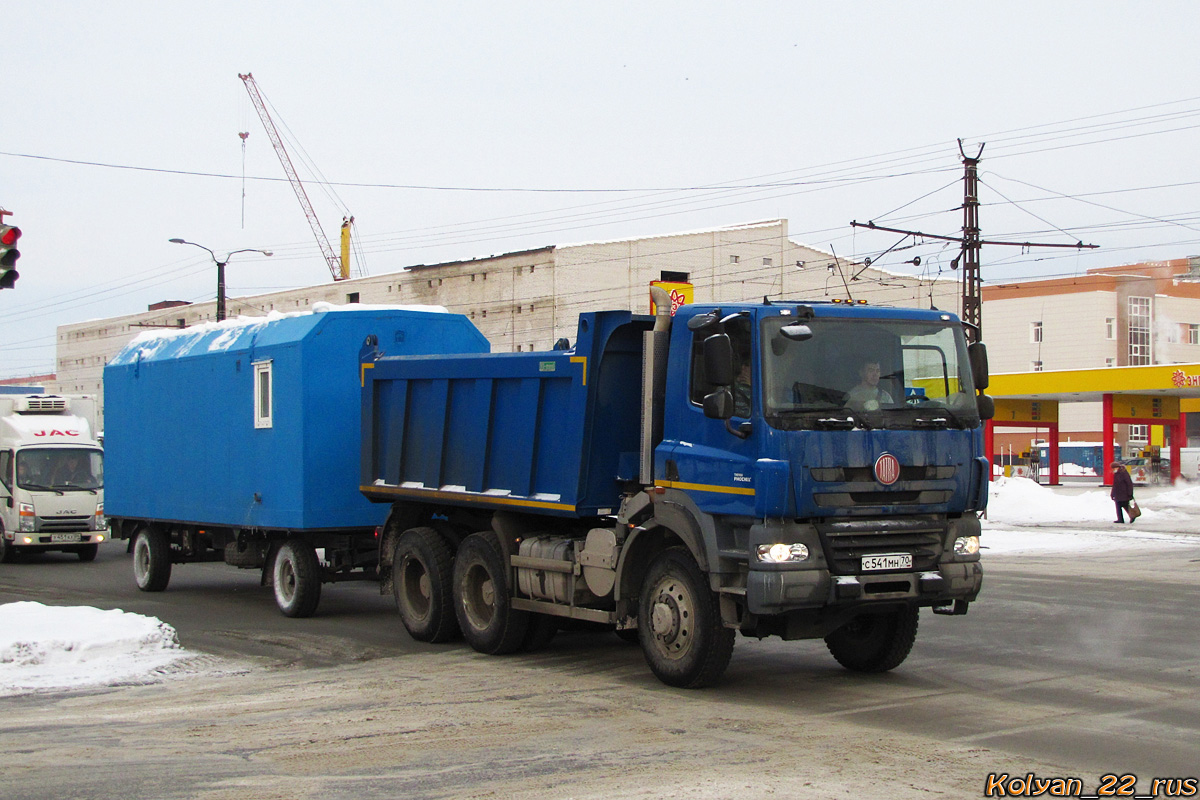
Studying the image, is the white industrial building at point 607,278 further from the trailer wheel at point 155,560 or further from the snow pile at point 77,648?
the snow pile at point 77,648

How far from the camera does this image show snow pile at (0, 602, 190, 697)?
1117cm

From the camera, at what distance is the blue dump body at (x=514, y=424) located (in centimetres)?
1093

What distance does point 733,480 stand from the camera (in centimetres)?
941

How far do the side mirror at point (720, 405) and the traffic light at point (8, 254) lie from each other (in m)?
10.1

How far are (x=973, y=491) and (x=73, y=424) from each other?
22.2 m

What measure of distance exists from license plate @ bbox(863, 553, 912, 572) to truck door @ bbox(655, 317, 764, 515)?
0.99 m

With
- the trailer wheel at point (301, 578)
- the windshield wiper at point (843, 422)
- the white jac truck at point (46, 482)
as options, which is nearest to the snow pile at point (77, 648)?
the trailer wheel at point (301, 578)

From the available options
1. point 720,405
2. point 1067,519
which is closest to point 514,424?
point 720,405

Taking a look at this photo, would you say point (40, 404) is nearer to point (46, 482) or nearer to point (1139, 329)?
point (46, 482)

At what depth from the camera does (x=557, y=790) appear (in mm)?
6922

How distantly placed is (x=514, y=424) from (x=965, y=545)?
421 centimetres

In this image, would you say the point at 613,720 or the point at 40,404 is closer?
the point at 613,720

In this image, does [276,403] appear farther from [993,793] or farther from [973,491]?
[993,793]

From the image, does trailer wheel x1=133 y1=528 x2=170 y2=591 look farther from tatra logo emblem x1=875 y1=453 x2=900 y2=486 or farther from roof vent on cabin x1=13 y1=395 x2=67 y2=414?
tatra logo emblem x1=875 y1=453 x2=900 y2=486
